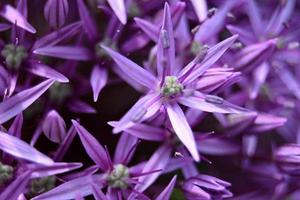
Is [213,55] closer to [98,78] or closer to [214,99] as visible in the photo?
[214,99]

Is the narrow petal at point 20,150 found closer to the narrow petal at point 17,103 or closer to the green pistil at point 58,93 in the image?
the narrow petal at point 17,103

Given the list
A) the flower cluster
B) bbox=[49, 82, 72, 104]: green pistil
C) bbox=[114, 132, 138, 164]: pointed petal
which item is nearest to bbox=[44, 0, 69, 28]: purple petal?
the flower cluster

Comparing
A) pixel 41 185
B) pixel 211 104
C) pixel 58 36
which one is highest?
pixel 58 36

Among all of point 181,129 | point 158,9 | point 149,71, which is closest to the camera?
point 181,129

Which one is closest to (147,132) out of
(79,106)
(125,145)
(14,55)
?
Answer: (125,145)

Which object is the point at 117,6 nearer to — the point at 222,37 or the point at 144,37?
the point at 144,37

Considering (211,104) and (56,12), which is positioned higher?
(56,12)

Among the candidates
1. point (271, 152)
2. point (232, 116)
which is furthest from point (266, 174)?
point (232, 116)
